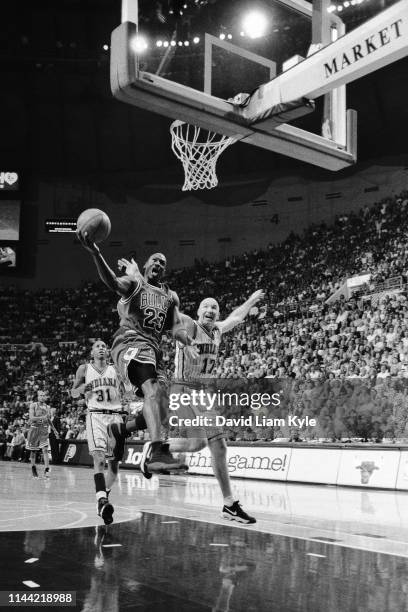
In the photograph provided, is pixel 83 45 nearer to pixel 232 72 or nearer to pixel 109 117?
pixel 109 117

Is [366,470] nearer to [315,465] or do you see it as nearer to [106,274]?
[315,465]

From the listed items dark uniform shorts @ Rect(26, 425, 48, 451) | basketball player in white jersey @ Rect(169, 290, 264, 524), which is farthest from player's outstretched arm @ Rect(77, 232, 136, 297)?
dark uniform shorts @ Rect(26, 425, 48, 451)

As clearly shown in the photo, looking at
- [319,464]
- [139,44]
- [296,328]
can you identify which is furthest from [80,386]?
[296,328]

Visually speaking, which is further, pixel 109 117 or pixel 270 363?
pixel 109 117

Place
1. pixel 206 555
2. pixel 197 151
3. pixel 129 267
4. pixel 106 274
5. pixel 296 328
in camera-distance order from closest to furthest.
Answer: pixel 206 555 → pixel 106 274 → pixel 129 267 → pixel 197 151 → pixel 296 328

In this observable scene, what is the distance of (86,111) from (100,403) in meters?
26.2

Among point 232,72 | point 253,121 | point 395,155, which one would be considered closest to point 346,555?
→ point 253,121

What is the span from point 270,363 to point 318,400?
5721 mm

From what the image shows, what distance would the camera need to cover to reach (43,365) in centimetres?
2980

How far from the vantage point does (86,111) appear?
31547 mm

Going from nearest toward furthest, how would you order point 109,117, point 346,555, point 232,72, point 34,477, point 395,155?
point 346,555, point 232,72, point 34,477, point 395,155, point 109,117

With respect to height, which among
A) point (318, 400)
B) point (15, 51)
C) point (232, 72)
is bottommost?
point (318, 400)

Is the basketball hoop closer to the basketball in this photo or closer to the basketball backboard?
the basketball backboard
